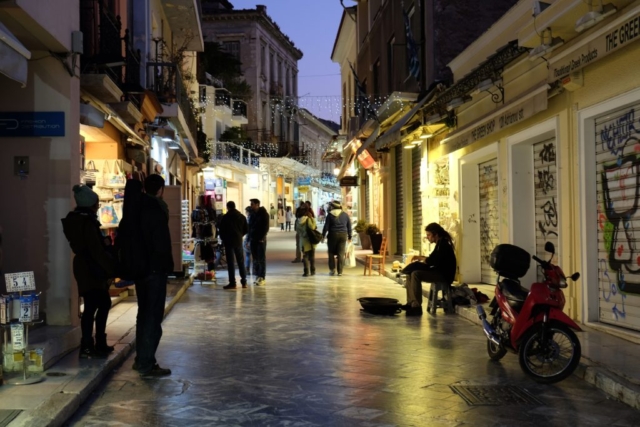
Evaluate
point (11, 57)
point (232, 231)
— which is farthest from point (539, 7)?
point (232, 231)

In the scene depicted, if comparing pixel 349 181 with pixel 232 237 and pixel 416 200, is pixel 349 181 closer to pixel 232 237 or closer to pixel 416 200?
pixel 416 200

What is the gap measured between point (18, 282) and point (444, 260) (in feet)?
20.3

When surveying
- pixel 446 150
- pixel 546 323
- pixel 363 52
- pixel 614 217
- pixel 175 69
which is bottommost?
pixel 546 323

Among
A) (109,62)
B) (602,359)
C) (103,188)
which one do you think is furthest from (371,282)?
(602,359)

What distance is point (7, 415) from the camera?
5.04 meters

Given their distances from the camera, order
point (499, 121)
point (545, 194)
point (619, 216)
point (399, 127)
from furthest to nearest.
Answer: point (399, 127) < point (499, 121) < point (545, 194) < point (619, 216)

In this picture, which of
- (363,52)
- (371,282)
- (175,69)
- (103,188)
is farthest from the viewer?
Result: (363,52)

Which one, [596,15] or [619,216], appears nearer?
[596,15]

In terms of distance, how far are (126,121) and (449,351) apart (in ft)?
24.7

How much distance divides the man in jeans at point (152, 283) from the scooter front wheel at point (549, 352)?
129 inches

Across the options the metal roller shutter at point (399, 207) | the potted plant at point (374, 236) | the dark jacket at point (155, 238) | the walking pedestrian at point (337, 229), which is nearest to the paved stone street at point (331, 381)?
the dark jacket at point (155, 238)

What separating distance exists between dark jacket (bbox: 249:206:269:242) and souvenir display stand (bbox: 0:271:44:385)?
9.19m

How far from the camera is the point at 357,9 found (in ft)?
95.3

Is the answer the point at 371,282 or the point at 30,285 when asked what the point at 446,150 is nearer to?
the point at 371,282
